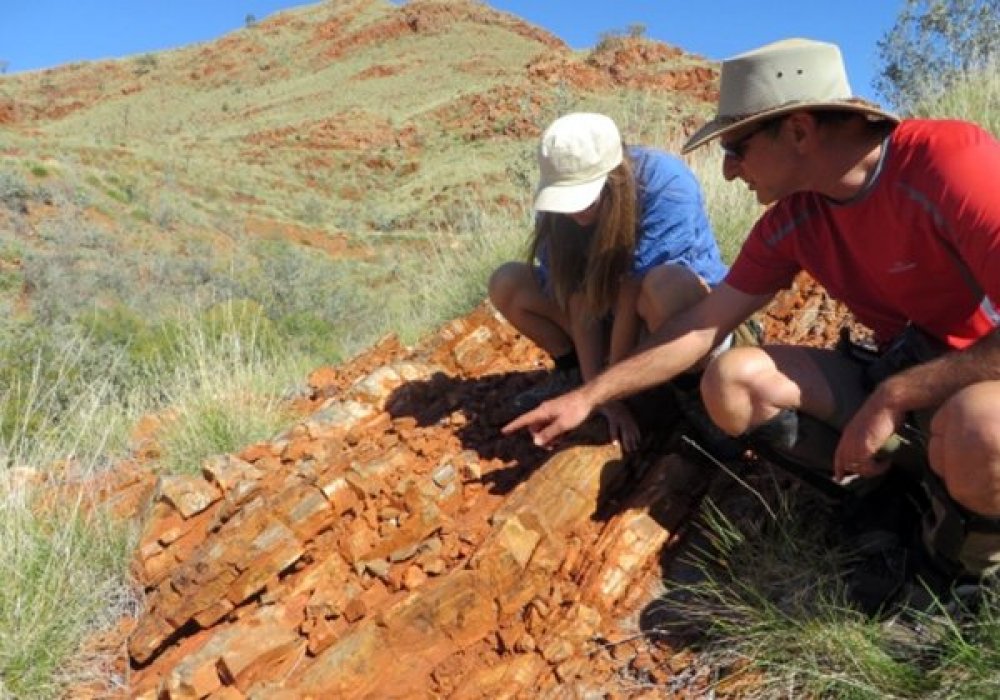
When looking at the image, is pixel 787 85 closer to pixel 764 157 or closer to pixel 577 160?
pixel 764 157

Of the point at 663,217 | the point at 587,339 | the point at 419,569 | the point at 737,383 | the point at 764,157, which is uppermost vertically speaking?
the point at 764,157

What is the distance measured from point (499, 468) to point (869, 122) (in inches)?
65.6

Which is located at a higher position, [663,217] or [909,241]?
[663,217]

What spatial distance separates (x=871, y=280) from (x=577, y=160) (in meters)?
0.94

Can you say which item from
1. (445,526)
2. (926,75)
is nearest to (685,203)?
(445,526)

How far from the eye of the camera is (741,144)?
2221 mm

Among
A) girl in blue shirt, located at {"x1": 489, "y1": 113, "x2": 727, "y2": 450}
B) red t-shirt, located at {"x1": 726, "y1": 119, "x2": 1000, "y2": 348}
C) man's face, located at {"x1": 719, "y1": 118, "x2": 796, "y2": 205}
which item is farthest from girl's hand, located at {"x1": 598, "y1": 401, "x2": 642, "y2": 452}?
man's face, located at {"x1": 719, "y1": 118, "x2": 796, "y2": 205}

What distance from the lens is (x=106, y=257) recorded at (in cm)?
1368

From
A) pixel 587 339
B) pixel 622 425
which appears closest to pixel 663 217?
pixel 587 339

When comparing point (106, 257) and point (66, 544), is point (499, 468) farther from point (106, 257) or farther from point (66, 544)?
point (106, 257)

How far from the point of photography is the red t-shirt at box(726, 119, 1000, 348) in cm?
192

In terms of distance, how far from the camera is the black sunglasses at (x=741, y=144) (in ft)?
7.10

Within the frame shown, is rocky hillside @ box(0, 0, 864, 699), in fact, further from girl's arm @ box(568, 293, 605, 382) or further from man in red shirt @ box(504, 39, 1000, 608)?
man in red shirt @ box(504, 39, 1000, 608)

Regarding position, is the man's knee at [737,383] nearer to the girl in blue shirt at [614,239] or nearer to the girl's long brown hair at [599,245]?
the girl in blue shirt at [614,239]
